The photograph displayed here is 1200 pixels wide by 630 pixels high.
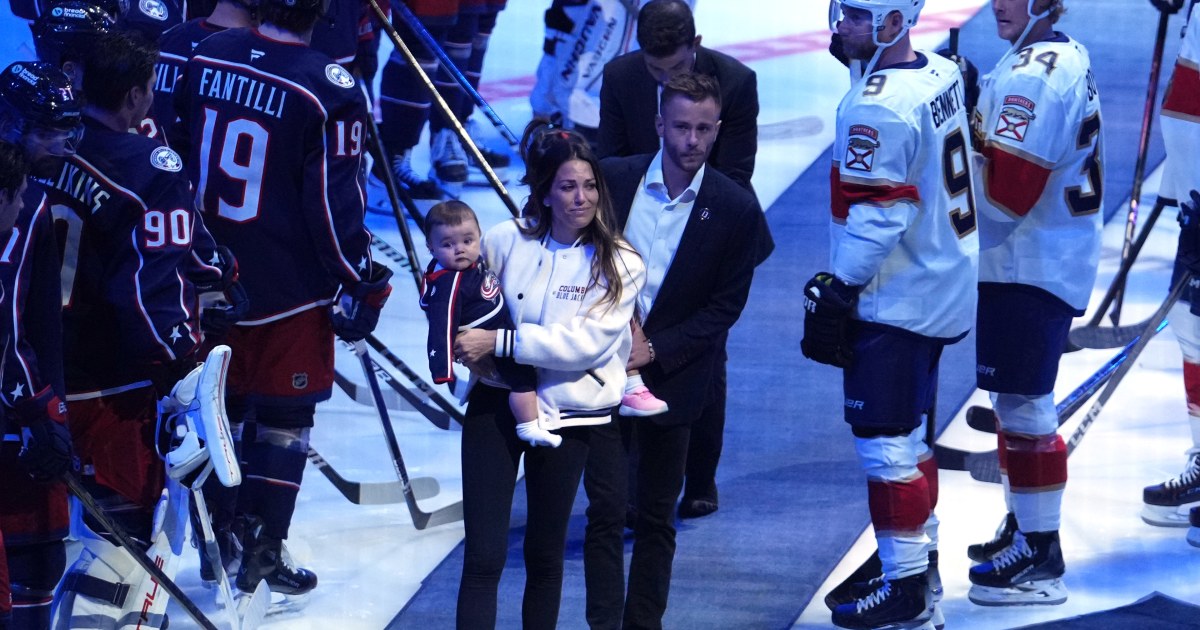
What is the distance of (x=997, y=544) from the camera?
14.0 ft

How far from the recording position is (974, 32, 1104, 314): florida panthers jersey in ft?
12.7

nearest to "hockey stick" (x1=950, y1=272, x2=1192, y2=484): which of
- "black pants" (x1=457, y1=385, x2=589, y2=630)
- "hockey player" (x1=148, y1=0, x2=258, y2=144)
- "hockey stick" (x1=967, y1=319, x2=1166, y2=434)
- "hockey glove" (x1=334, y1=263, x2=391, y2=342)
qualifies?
"hockey stick" (x1=967, y1=319, x2=1166, y2=434)

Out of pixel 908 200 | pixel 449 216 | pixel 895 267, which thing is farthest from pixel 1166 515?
pixel 449 216

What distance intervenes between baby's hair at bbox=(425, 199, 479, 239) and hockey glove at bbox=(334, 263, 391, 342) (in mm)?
512

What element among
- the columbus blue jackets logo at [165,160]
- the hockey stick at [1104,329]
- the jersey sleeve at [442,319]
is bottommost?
the hockey stick at [1104,329]

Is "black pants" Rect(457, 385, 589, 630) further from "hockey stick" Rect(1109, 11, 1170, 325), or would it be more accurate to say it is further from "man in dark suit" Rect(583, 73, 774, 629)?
"hockey stick" Rect(1109, 11, 1170, 325)

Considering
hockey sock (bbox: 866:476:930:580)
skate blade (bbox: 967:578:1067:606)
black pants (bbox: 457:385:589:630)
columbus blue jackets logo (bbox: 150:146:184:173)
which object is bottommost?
skate blade (bbox: 967:578:1067:606)

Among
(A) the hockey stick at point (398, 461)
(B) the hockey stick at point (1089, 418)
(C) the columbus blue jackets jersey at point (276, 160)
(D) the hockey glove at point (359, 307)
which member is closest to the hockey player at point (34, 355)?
(C) the columbus blue jackets jersey at point (276, 160)

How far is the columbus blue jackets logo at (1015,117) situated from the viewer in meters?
3.86

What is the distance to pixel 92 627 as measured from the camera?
319cm

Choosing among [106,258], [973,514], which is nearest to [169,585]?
[106,258]

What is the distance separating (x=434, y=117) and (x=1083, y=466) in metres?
3.07

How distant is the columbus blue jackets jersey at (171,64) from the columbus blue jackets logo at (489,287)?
96 centimetres

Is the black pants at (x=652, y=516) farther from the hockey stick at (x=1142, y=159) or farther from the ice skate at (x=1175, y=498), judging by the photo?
the hockey stick at (x=1142, y=159)
